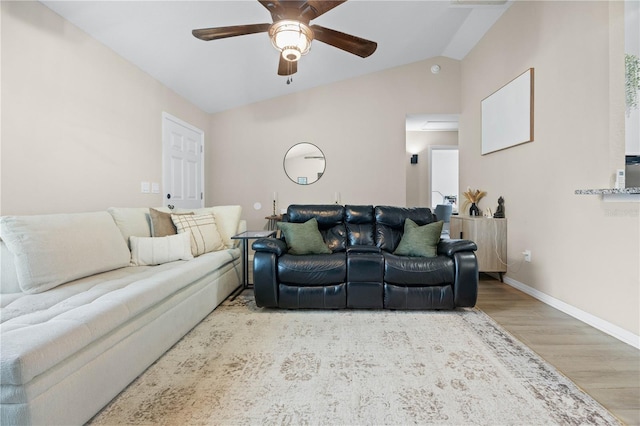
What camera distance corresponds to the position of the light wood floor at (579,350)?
5.20 feet

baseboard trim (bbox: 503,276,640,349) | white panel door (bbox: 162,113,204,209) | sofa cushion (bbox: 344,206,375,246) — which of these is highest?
white panel door (bbox: 162,113,204,209)

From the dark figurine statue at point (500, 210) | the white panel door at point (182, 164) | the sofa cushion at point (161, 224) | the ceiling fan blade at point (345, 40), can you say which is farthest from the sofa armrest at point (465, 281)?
the white panel door at point (182, 164)

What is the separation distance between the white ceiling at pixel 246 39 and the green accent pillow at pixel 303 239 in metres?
2.15

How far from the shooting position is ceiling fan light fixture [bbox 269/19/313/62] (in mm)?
2066

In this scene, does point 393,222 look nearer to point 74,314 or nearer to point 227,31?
point 227,31

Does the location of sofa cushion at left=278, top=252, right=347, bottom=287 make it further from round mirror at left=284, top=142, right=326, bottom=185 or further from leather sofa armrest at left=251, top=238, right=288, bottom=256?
round mirror at left=284, top=142, right=326, bottom=185

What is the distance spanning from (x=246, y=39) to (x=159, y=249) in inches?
98.4

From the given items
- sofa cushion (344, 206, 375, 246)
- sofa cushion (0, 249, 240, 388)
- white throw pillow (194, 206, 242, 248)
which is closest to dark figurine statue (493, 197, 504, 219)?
sofa cushion (344, 206, 375, 246)

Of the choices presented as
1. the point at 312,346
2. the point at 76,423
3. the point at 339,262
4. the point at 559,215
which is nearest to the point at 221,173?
the point at 339,262

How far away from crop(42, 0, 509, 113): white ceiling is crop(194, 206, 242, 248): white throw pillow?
177 centimetres

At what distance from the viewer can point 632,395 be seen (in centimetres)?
158

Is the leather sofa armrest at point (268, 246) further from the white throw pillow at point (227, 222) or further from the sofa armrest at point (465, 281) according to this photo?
the sofa armrest at point (465, 281)

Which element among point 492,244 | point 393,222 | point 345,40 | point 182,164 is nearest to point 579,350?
point 492,244

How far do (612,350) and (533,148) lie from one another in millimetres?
2040
